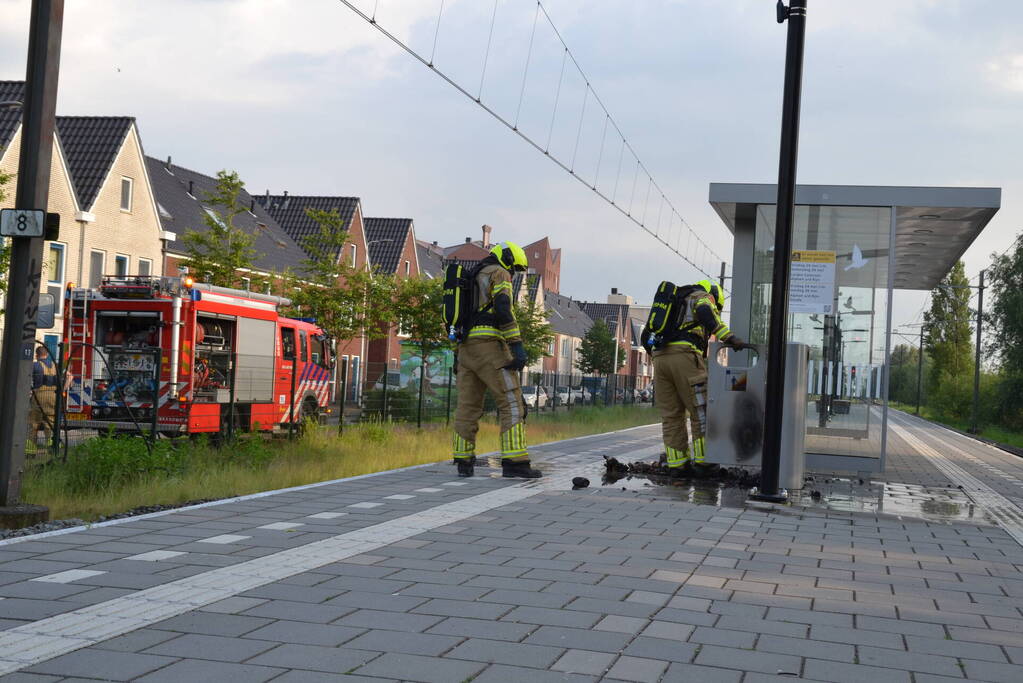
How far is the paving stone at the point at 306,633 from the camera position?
14.1ft

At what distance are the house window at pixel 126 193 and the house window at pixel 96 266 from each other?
2240 millimetres

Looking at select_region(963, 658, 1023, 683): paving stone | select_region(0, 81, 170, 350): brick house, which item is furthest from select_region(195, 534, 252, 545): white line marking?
select_region(0, 81, 170, 350): brick house

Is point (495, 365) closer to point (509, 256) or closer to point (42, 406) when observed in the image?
point (509, 256)

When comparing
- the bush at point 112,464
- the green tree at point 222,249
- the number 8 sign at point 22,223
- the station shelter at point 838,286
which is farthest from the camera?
the green tree at point 222,249

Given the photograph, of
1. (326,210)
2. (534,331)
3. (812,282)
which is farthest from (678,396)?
(326,210)

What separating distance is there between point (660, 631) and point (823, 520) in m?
4.41

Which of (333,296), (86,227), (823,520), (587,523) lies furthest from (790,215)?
(86,227)

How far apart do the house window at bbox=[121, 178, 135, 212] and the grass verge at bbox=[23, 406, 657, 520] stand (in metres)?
24.8

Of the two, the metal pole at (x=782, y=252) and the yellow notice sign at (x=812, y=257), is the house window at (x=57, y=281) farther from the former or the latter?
the metal pole at (x=782, y=252)

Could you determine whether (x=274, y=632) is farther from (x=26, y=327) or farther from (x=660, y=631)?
(x=26, y=327)

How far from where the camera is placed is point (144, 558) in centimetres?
586

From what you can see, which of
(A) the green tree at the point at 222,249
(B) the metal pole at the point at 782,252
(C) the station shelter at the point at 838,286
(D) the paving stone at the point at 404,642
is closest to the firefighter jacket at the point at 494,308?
(B) the metal pole at the point at 782,252

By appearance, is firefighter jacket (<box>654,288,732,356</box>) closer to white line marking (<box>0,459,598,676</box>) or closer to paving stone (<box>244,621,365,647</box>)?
white line marking (<box>0,459,598,676</box>)

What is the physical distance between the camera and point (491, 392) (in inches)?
417
